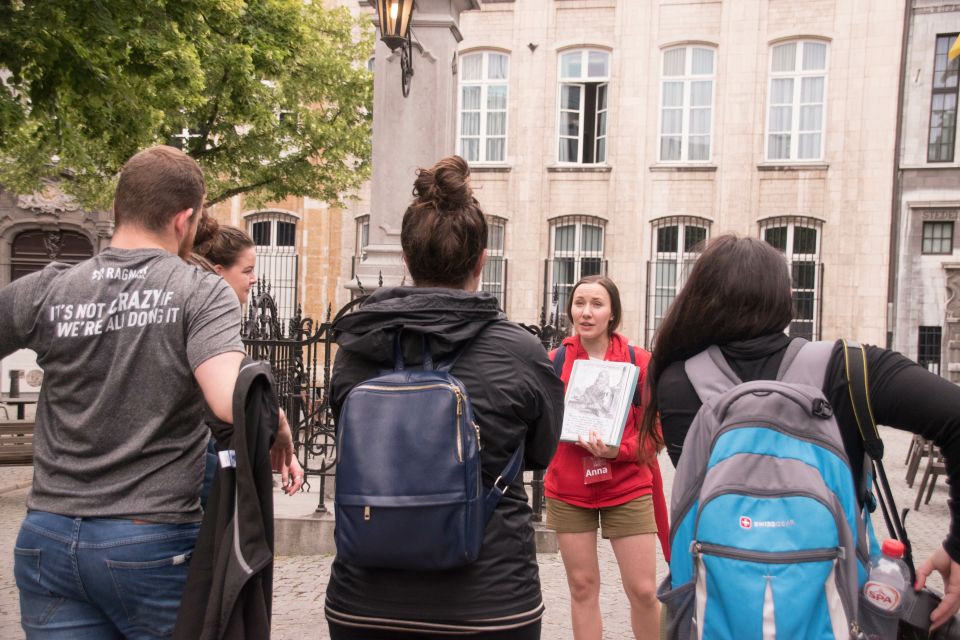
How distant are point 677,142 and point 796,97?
3034 millimetres

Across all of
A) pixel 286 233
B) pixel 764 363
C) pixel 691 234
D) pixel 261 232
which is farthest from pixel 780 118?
pixel 764 363

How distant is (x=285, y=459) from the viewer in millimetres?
2664

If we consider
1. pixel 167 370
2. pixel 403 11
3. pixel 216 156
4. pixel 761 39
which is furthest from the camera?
pixel 761 39

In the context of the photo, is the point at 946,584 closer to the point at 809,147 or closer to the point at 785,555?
the point at 785,555

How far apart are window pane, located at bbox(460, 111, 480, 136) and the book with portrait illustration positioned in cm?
1983

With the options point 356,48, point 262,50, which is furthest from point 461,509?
point 356,48

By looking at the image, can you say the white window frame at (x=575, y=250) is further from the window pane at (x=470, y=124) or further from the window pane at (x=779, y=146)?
the window pane at (x=779, y=146)

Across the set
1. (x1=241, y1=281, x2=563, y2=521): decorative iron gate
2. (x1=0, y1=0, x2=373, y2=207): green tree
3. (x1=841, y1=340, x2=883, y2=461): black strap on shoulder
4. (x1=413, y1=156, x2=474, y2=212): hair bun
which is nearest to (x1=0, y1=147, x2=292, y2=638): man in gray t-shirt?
(x1=413, y1=156, x2=474, y2=212): hair bun

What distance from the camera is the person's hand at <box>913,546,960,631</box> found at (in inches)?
88.7

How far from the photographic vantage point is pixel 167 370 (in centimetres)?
242

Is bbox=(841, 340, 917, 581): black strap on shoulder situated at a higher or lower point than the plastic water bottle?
higher

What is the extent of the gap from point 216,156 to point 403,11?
12186 mm

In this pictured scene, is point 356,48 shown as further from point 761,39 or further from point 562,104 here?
point 761,39

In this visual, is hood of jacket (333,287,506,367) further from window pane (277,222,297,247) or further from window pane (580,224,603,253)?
window pane (277,222,297,247)
